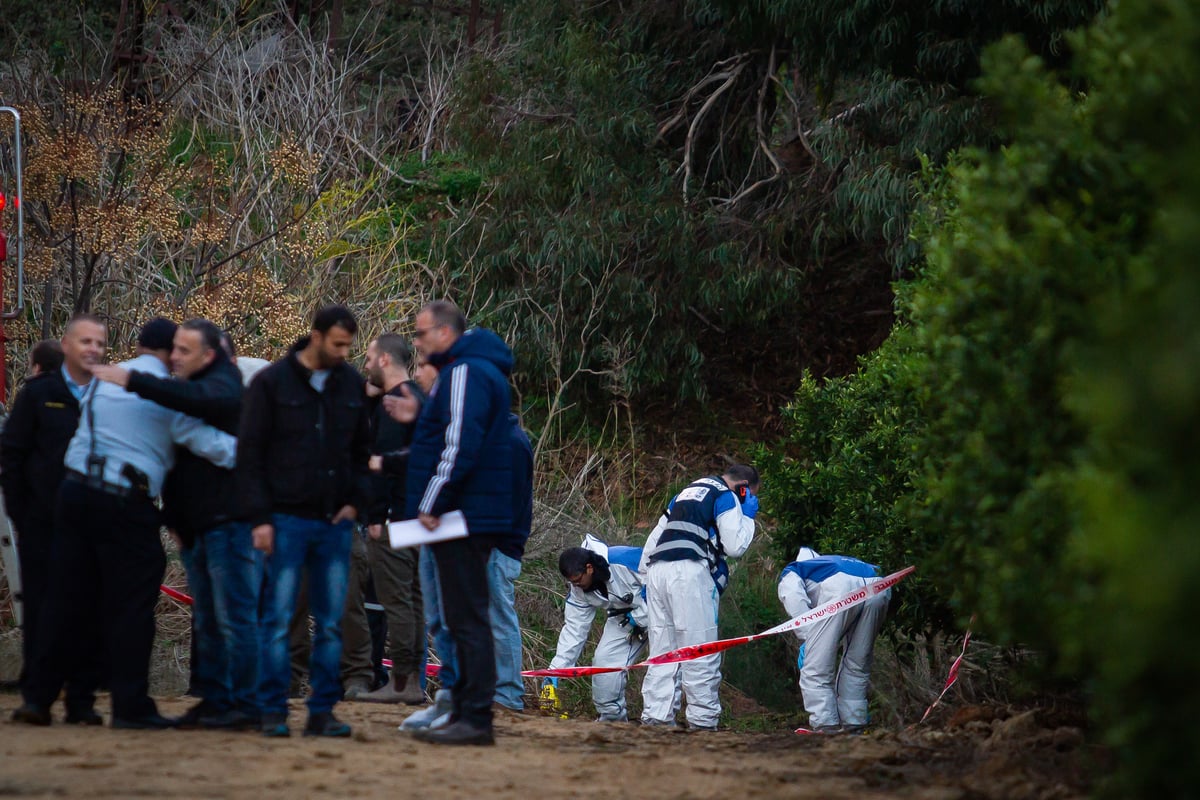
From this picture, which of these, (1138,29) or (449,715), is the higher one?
(1138,29)

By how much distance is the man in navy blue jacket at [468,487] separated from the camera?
6969 mm

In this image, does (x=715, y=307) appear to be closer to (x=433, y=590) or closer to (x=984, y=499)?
(x=433, y=590)

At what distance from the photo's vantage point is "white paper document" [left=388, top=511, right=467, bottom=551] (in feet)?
22.8

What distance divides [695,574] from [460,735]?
4.41 m

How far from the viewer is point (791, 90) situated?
21734 millimetres

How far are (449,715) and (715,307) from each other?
1306 centimetres

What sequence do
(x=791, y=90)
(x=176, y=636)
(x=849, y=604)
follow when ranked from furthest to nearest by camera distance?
(x=791, y=90)
(x=176, y=636)
(x=849, y=604)

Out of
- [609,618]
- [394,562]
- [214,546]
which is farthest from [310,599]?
[609,618]

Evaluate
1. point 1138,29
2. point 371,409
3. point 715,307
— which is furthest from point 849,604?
point 715,307

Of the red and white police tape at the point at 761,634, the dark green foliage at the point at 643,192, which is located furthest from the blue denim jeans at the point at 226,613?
the dark green foliage at the point at 643,192

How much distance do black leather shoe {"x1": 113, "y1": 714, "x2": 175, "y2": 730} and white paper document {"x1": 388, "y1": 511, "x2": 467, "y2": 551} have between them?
148 cm

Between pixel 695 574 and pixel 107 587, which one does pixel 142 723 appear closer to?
pixel 107 587

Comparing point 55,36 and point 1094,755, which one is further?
point 55,36

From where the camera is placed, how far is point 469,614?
23.1 feet
